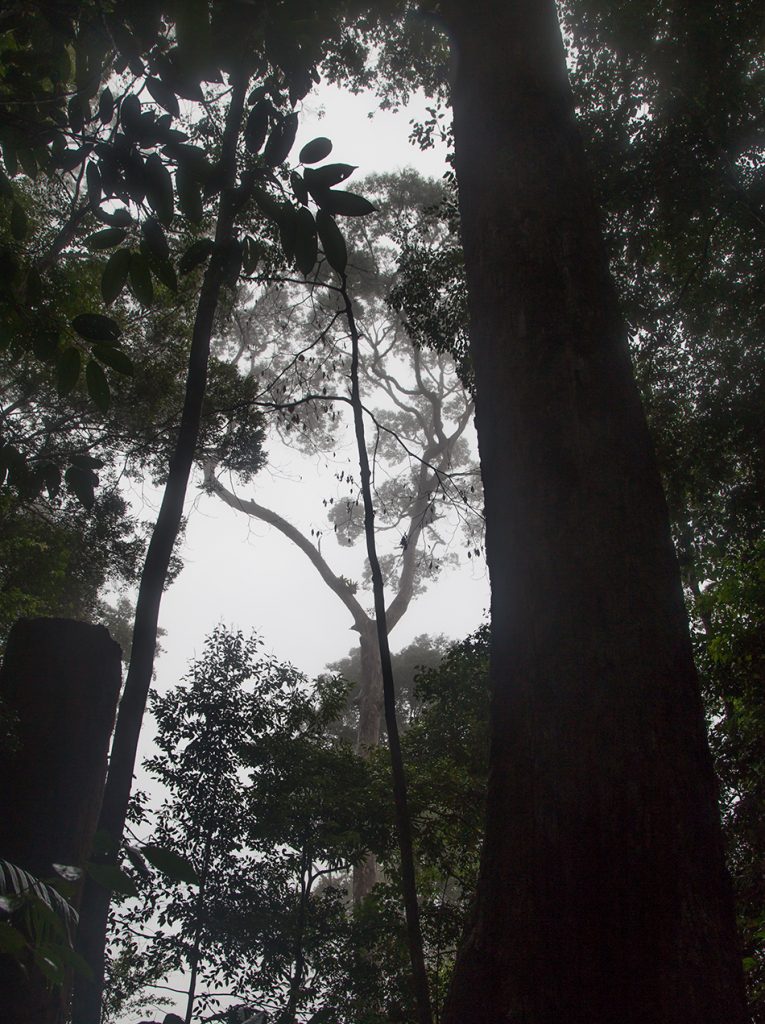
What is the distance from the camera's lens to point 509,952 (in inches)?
39.4

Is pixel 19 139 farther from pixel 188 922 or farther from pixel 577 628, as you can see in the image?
pixel 188 922

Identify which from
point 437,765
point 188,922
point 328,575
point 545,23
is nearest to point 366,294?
point 328,575

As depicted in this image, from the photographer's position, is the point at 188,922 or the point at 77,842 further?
the point at 188,922

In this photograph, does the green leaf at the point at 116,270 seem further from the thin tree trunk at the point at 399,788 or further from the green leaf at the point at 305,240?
the thin tree trunk at the point at 399,788

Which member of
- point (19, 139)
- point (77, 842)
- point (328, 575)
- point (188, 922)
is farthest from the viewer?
point (328, 575)

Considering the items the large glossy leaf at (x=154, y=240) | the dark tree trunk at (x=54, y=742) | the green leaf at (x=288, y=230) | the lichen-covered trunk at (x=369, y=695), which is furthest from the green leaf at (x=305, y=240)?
the lichen-covered trunk at (x=369, y=695)

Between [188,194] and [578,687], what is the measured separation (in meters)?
1.01

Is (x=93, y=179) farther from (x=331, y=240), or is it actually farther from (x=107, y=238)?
(x=331, y=240)

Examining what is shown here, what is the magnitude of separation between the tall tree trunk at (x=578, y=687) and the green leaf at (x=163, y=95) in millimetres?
747

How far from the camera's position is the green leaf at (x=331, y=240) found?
1.01m

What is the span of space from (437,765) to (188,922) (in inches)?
94.0

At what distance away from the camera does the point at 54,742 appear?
378 cm

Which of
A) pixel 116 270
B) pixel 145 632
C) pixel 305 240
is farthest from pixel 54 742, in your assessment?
pixel 305 240

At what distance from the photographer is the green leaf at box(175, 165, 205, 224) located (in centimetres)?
114
